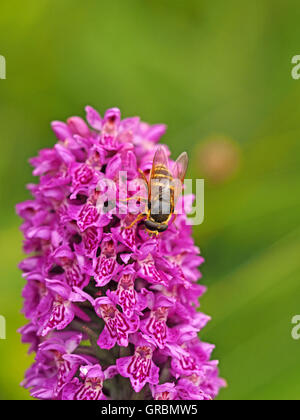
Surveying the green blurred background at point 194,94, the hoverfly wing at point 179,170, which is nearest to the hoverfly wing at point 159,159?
the hoverfly wing at point 179,170

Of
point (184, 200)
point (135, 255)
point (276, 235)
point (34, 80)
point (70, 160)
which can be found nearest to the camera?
point (135, 255)

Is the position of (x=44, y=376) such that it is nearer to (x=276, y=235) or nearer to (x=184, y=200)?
(x=184, y=200)

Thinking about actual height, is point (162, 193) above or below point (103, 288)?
above

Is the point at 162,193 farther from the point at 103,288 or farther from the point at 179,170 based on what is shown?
the point at 103,288

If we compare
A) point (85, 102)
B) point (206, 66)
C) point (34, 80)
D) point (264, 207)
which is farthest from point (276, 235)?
point (34, 80)

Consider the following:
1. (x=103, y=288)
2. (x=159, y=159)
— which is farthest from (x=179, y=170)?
(x=103, y=288)

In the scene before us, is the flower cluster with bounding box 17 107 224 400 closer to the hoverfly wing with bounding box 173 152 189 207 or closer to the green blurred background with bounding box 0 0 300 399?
the hoverfly wing with bounding box 173 152 189 207
